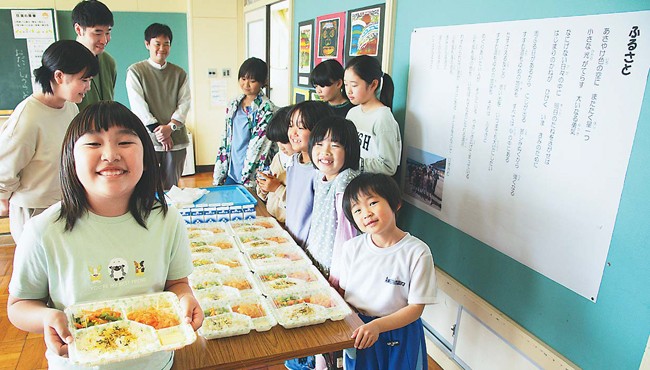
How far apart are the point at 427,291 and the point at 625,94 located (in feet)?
2.64

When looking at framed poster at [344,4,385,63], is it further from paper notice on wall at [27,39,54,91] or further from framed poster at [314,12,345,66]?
paper notice on wall at [27,39,54,91]

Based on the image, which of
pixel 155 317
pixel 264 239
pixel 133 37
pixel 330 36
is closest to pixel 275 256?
pixel 264 239

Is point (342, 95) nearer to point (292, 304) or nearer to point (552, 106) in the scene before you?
point (552, 106)

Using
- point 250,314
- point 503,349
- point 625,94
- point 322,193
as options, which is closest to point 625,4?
point 625,94

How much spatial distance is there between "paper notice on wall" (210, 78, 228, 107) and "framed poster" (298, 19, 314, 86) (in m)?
1.89

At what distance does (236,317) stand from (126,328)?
0.34 m

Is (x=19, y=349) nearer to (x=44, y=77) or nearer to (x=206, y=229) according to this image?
(x=206, y=229)

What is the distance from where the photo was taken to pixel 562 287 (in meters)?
1.47

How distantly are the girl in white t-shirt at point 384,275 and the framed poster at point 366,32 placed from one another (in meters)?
1.31

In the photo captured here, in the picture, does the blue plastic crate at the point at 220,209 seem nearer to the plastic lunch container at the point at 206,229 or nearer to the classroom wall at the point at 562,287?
the plastic lunch container at the point at 206,229

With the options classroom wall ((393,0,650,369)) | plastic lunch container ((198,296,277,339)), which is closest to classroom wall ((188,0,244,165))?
classroom wall ((393,0,650,369))

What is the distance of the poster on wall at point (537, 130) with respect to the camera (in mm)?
1268

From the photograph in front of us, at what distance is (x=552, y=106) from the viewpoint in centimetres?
145

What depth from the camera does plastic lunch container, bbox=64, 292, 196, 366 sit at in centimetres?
86
